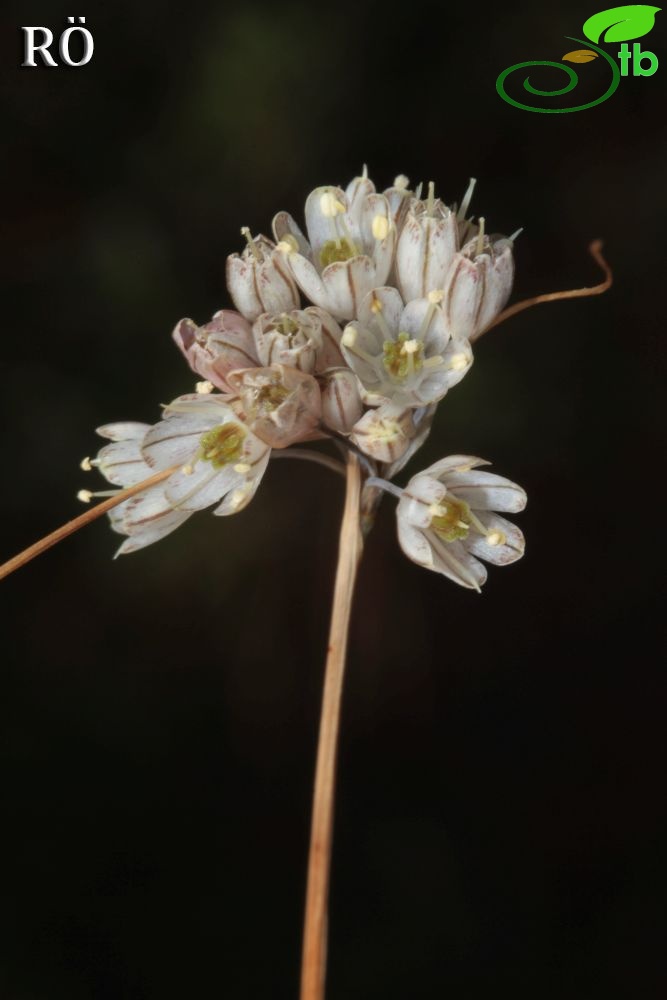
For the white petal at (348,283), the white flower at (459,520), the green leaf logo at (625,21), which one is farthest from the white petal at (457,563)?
the green leaf logo at (625,21)

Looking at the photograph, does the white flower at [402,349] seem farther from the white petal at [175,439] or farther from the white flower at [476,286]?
the white petal at [175,439]

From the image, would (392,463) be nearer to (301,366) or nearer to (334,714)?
(301,366)

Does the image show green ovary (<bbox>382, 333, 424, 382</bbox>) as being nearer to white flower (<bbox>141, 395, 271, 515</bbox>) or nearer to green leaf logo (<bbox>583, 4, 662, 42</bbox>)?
white flower (<bbox>141, 395, 271, 515</bbox>)

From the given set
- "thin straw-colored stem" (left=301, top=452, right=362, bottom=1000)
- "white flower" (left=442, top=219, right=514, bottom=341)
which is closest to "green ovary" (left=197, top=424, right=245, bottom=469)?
"thin straw-colored stem" (left=301, top=452, right=362, bottom=1000)

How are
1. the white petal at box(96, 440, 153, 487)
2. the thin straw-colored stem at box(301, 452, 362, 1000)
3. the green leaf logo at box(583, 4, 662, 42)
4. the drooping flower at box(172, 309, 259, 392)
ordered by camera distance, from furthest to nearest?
the green leaf logo at box(583, 4, 662, 42)
the white petal at box(96, 440, 153, 487)
the drooping flower at box(172, 309, 259, 392)
the thin straw-colored stem at box(301, 452, 362, 1000)

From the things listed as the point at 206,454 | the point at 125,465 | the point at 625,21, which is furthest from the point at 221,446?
the point at 625,21

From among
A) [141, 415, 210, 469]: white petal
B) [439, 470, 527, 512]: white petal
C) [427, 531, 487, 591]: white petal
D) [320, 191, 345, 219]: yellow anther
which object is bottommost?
[427, 531, 487, 591]: white petal

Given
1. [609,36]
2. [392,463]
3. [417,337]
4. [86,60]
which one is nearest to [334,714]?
[392,463]
